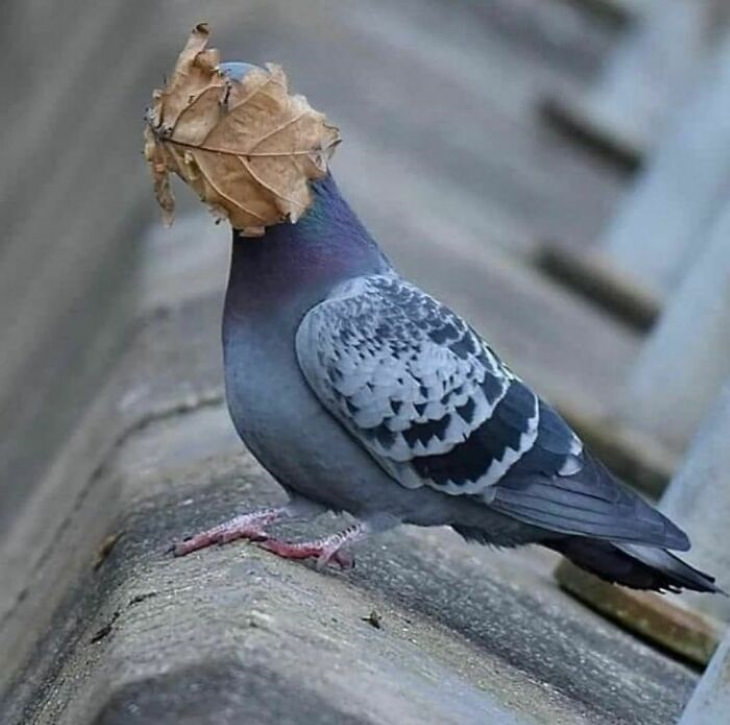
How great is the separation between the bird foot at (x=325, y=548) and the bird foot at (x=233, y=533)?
0.04m

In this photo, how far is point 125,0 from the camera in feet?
44.6

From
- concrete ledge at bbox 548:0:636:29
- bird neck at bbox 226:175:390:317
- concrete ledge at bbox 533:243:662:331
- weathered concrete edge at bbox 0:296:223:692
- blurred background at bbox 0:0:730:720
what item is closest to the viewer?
bird neck at bbox 226:175:390:317

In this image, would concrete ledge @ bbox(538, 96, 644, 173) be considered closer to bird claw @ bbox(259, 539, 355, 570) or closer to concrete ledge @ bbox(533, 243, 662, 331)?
concrete ledge @ bbox(533, 243, 662, 331)

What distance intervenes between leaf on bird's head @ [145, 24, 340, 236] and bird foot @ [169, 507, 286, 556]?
0.62 metres

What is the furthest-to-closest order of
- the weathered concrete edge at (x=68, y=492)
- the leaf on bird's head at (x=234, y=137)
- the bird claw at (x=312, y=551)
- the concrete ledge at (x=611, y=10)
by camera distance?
the concrete ledge at (x=611, y=10)
the weathered concrete edge at (x=68, y=492)
the bird claw at (x=312, y=551)
the leaf on bird's head at (x=234, y=137)

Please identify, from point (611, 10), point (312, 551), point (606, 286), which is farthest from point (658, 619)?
point (611, 10)

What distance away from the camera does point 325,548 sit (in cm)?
396

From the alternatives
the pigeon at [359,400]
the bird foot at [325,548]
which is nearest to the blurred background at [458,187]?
the pigeon at [359,400]

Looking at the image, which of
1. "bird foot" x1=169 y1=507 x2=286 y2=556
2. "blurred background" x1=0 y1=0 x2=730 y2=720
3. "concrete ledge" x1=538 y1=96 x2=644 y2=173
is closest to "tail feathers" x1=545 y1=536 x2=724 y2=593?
"bird foot" x1=169 y1=507 x2=286 y2=556

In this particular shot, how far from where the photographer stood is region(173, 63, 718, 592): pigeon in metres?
3.93

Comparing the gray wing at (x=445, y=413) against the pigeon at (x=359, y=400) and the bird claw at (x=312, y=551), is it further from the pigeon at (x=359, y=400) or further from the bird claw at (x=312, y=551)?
the bird claw at (x=312, y=551)

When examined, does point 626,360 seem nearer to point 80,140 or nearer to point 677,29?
point 677,29

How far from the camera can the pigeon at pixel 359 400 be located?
3.93 meters

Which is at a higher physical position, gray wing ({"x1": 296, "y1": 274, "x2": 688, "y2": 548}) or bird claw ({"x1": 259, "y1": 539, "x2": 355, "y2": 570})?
gray wing ({"x1": 296, "y1": 274, "x2": 688, "y2": 548})
